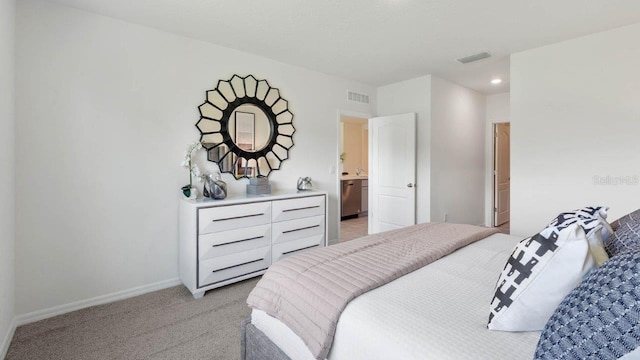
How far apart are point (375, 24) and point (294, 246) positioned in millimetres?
2390

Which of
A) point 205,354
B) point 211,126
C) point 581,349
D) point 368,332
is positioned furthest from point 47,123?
point 581,349

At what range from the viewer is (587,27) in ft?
9.07

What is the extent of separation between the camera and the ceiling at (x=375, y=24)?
7.73 ft

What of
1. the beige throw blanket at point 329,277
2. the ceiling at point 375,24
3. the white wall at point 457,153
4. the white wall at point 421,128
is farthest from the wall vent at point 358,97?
the beige throw blanket at point 329,277

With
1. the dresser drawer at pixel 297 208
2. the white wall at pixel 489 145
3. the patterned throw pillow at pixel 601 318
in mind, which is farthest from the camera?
the white wall at pixel 489 145

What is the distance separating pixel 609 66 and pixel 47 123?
16.7ft

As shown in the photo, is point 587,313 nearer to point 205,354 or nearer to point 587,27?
point 205,354

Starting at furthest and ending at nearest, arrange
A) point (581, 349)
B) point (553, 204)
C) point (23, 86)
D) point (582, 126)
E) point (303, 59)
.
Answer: point (303, 59)
point (553, 204)
point (582, 126)
point (23, 86)
point (581, 349)

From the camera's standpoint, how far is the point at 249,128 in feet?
11.1

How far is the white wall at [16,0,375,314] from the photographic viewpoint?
7.34 ft

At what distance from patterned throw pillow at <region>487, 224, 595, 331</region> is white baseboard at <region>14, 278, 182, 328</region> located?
9.33ft

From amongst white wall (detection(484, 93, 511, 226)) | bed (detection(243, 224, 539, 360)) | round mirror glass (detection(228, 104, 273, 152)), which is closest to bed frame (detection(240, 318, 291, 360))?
bed (detection(243, 224, 539, 360))

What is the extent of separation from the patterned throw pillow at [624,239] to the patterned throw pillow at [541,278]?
31cm

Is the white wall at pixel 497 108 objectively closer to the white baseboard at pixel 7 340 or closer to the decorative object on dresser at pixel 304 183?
the decorative object on dresser at pixel 304 183
